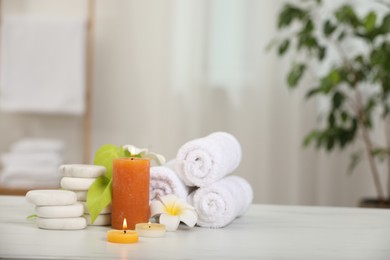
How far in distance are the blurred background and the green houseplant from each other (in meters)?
0.13

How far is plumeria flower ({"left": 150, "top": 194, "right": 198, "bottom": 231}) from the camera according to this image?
3.45ft

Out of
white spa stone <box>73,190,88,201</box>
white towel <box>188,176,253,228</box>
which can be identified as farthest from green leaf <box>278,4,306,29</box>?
white spa stone <box>73,190,88,201</box>

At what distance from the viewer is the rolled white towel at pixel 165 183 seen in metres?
1.12

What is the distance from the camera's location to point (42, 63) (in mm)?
3211

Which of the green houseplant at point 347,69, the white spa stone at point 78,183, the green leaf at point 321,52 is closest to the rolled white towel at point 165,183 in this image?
the white spa stone at point 78,183

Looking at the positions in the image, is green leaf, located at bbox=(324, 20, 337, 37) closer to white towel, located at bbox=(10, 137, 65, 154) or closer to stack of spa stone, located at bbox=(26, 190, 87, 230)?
white towel, located at bbox=(10, 137, 65, 154)

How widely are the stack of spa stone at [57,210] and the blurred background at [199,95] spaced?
2184mm

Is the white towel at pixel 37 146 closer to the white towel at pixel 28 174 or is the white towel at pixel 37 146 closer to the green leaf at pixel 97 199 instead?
the white towel at pixel 28 174

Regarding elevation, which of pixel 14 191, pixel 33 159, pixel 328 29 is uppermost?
pixel 328 29

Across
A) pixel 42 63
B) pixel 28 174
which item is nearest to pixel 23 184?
pixel 28 174

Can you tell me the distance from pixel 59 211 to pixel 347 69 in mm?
1911

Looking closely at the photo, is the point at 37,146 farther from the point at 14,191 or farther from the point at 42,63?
the point at 42,63

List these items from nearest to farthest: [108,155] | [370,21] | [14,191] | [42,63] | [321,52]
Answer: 1. [108,155]
2. [370,21]
3. [321,52]
4. [14,191]
5. [42,63]

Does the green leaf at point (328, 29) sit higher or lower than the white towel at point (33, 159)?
higher
